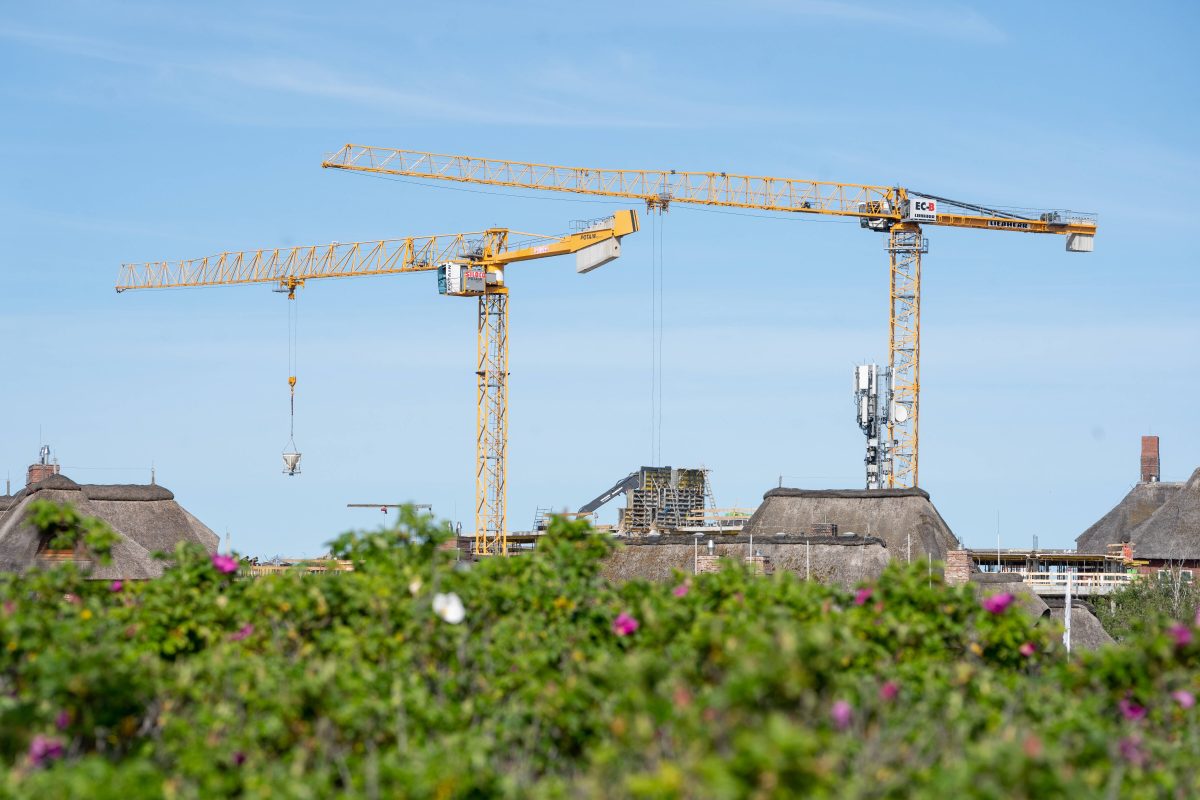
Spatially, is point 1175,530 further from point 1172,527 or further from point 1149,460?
point 1149,460

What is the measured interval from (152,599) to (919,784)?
7.71 meters

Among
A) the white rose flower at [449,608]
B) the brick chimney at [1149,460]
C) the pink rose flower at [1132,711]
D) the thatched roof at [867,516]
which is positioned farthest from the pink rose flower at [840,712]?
the brick chimney at [1149,460]

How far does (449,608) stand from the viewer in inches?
557

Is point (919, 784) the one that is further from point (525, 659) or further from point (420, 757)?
point (525, 659)

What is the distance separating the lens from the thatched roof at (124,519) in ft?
155

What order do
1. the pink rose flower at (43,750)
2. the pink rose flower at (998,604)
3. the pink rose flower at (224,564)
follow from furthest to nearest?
the pink rose flower at (224,564) → the pink rose flower at (998,604) → the pink rose flower at (43,750)

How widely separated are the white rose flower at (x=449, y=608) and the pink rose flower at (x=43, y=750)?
3401 mm

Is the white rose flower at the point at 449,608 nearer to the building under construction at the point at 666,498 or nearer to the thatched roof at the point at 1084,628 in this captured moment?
the thatched roof at the point at 1084,628

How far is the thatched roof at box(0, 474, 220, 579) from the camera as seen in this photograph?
4728 centimetres

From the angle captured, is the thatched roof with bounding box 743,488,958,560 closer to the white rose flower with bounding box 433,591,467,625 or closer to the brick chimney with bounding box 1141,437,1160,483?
the brick chimney with bounding box 1141,437,1160,483

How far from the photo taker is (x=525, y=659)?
13.9 metres

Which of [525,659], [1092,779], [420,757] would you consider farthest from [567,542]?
[1092,779]

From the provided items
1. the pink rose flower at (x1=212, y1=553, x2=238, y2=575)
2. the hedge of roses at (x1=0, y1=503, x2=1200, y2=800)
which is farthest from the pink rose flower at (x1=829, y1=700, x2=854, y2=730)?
the pink rose flower at (x1=212, y1=553, x2=238, y2=575)

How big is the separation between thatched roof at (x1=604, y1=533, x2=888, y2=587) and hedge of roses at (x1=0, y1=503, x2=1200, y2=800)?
3455 cm
